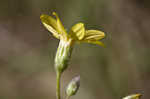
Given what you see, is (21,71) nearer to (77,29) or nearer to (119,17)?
(119,17)

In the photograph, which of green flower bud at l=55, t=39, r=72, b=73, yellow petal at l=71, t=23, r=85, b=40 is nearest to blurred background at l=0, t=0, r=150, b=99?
green flower bud at l=55, t=39, r=72, b=73

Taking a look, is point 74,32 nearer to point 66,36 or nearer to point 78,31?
point 78,31

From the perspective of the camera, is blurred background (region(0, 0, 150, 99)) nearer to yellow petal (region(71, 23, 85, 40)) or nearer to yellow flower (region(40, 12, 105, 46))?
yellow flower (region(40, 12, 105, 46))

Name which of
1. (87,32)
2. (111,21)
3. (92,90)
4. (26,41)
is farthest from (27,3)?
(87,32)

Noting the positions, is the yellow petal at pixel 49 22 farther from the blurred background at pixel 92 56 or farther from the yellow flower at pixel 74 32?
the blurred background at pixel 92 56

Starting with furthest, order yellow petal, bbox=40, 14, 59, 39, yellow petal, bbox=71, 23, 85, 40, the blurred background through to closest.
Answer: the blurred background
yellow petal, bbox=40, 14, 59, 39
yellow petal, bbox=71, 23, 85, 40
